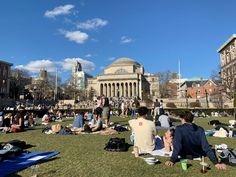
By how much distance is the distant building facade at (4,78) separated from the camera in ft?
278

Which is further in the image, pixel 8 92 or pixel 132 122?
pixel 8 92

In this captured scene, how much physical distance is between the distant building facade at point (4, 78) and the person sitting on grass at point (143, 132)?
82674 mm

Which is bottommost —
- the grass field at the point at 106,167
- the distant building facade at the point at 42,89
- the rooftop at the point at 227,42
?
the grass field at the point at 106,167

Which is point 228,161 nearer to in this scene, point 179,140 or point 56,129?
point 179,140

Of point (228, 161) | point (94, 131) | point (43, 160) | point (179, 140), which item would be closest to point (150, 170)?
point (179, 140)

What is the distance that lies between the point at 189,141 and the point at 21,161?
4.70 metres

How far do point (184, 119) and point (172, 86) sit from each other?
347 feet

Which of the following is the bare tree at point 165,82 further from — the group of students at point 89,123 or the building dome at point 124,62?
the group of students at point 89,123

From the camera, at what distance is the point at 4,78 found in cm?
8662

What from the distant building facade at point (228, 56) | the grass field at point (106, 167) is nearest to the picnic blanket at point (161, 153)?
the grass field at point (106, 167)

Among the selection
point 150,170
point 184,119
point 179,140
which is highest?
point 184,119

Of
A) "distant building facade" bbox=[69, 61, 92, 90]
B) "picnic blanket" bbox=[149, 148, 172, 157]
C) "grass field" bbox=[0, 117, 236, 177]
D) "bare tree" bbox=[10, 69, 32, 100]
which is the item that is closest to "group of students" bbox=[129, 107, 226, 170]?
"grass field" bbox=[0, 117, 236, 177]

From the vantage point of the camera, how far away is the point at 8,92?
289 ft

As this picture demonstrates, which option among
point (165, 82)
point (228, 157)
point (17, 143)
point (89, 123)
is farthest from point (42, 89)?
point (228, 157)
